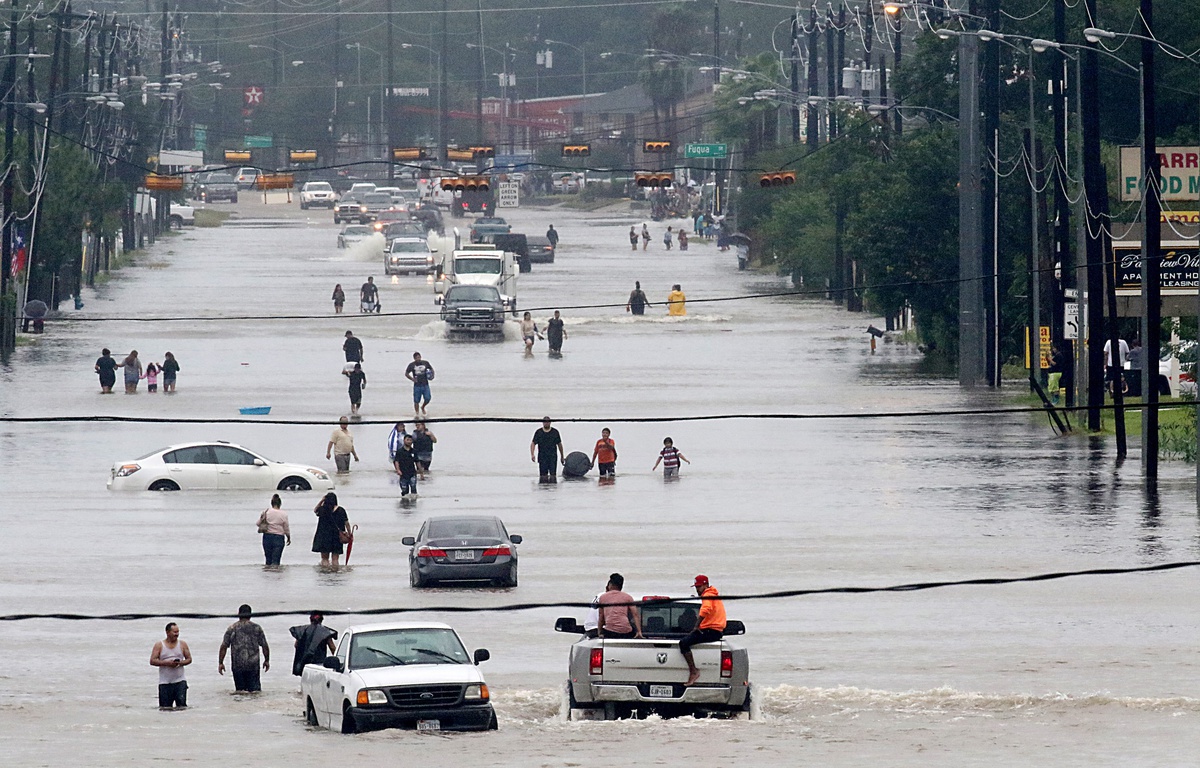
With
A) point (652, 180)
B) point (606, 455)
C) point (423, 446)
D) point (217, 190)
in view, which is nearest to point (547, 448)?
point (606, 455)

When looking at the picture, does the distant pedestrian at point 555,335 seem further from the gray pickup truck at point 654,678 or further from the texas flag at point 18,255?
the gray pickup truck at point 654,678

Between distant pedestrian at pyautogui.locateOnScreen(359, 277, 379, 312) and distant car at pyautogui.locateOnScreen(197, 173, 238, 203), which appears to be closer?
distant pedestrian at pyautogui.locateOnScreen(359, 277, 379, 312)

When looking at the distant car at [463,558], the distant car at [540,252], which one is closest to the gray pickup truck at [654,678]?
the distant car at [463,558]

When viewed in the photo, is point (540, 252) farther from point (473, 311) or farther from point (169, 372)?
point (169, 372)

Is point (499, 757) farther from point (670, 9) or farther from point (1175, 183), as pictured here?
point (670, 9)

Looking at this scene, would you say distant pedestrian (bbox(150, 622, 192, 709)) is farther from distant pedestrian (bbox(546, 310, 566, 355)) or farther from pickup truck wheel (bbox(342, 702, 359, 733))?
A: distant pedestrian (bbox(546, 310, 566, 355))

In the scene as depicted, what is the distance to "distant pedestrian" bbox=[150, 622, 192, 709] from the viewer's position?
21594mm

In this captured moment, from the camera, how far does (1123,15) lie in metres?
71.6

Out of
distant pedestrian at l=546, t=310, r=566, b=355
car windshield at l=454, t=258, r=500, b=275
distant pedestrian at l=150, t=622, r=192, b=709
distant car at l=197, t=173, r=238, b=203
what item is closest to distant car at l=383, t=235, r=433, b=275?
car windshield at l=454, t=258, r=500, b=275

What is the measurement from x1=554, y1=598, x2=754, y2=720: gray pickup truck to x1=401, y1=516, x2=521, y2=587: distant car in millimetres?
8706

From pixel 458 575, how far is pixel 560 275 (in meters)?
68.7

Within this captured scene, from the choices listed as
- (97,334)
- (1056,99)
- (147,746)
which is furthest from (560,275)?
(147,746)

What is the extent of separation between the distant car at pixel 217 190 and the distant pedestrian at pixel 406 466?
117509 mm

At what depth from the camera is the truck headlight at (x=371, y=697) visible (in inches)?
784
